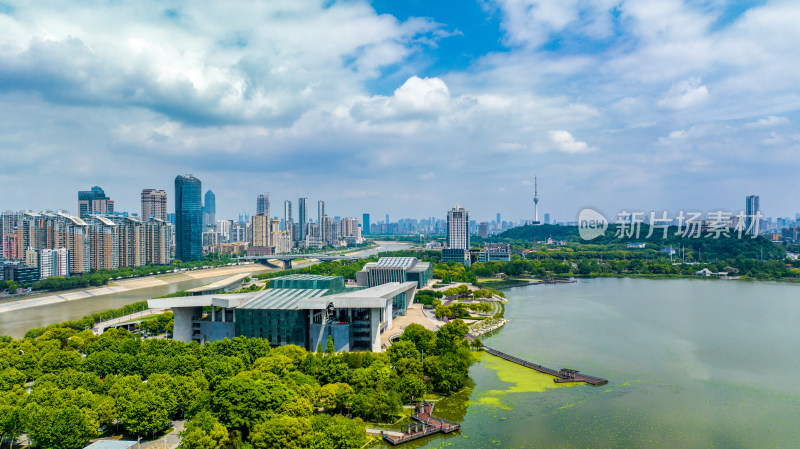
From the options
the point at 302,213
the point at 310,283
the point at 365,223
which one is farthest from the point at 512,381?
the point at 365,223

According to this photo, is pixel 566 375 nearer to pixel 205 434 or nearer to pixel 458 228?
pixel 205 434

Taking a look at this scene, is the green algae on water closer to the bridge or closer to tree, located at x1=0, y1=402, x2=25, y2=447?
tree, located at x1=0, y1=402, x2=25, y2=447

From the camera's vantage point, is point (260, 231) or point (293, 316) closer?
point (293, 316)

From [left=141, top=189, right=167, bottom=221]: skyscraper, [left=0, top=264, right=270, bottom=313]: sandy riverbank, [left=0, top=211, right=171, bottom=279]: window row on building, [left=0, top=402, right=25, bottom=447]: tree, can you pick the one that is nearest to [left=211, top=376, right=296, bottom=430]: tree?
[left=0, top=402, right=25, bottom=447]: tree

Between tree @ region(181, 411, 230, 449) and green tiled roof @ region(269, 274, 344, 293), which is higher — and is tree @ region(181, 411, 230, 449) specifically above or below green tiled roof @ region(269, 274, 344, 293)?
below

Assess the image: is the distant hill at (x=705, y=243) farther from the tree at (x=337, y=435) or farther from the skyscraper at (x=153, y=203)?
the skyscraper at (x=153, y=203)
